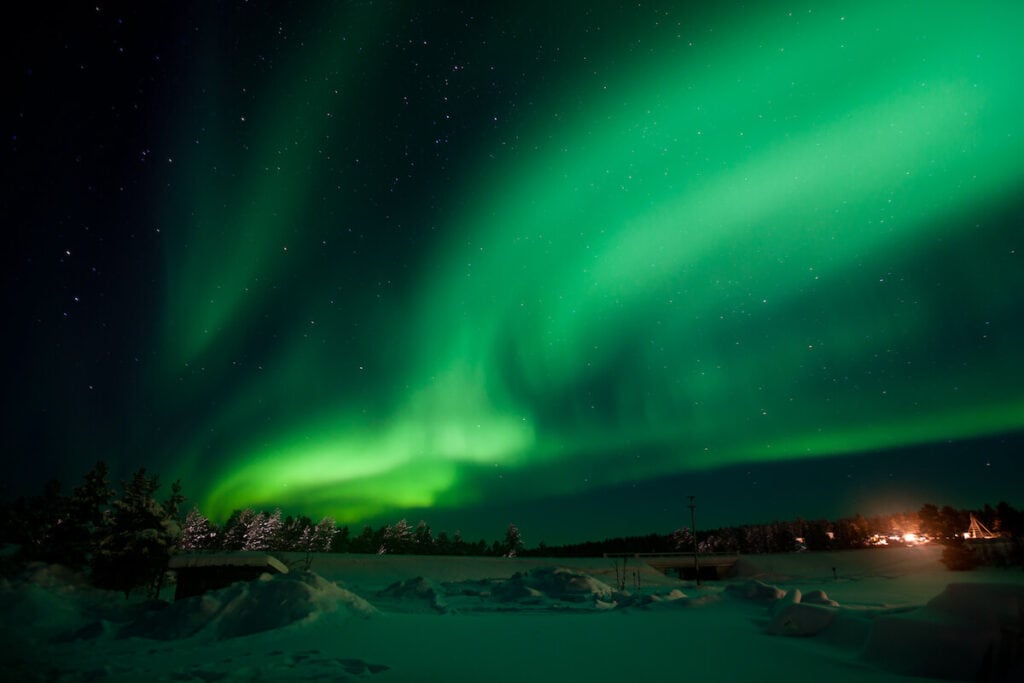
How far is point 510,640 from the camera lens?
15391mm

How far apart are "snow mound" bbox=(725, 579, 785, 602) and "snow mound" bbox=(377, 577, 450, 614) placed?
1662 cm

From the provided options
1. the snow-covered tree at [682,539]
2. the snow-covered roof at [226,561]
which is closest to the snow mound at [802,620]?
the snow-covered roof at [226,561]

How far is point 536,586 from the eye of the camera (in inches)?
1496

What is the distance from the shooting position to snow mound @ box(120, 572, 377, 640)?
16969 millimetres

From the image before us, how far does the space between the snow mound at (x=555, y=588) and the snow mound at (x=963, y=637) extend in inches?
973

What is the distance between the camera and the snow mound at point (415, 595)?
30006 mm

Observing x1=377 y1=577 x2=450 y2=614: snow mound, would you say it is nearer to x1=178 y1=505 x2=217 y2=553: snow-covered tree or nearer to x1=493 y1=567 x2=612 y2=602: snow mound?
x1=493 y1=567 x2=612 y2=602: snow mound


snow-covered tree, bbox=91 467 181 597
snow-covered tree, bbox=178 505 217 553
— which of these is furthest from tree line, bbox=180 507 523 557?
snow-covered tree, bbox=91 467 181 597

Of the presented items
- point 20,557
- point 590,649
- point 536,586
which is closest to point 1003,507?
point 536,586

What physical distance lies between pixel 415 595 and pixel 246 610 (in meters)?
17.8

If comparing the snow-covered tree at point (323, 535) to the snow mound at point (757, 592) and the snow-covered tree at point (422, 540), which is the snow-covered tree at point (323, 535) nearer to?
the snow-covered tree at point (422, 540)

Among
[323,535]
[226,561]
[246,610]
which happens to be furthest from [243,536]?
[246,610]

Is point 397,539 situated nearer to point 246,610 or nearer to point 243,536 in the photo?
point 243,536

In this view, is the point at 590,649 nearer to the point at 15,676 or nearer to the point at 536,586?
the point at 15,676
